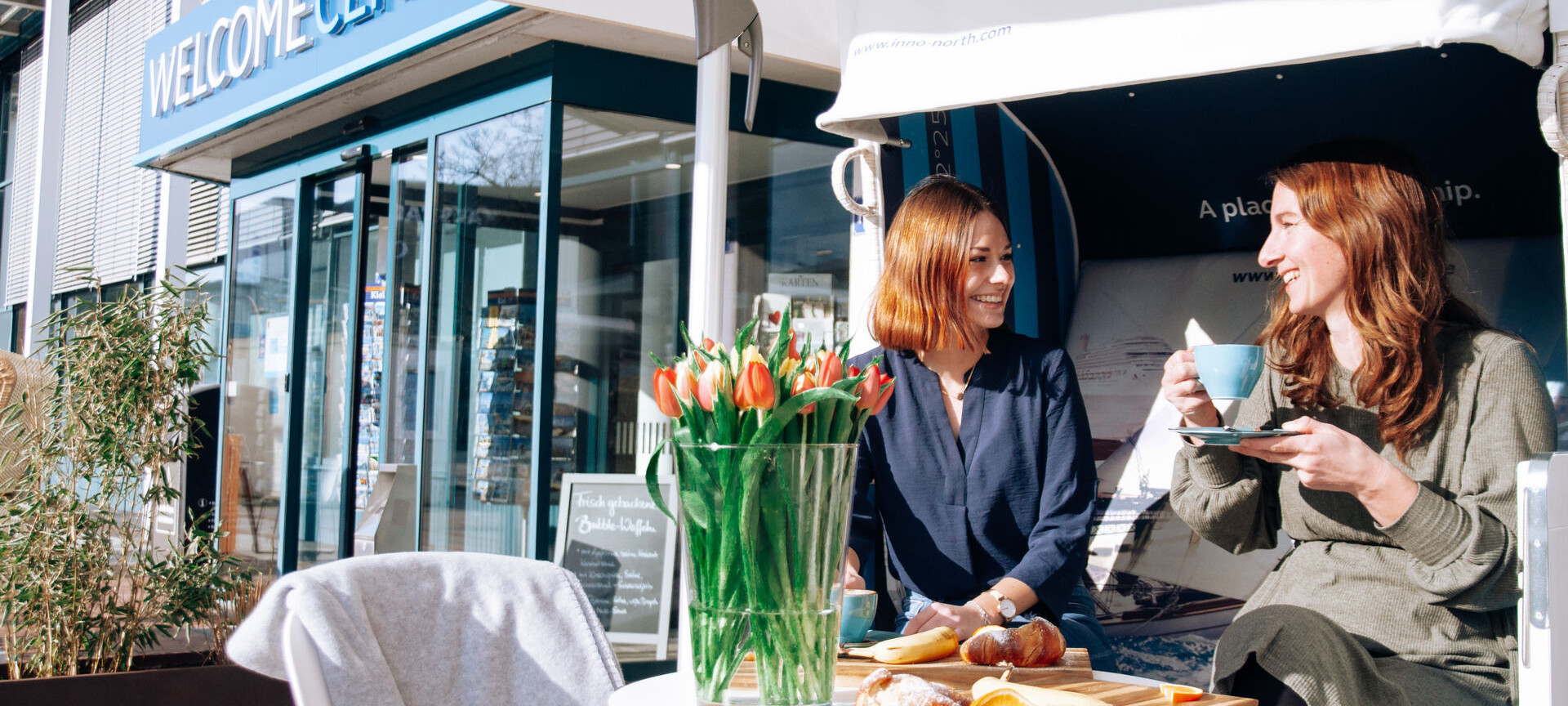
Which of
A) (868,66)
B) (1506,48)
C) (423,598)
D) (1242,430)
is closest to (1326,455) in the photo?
(1242,430)

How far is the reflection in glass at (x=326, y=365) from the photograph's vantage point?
5867 millimetres

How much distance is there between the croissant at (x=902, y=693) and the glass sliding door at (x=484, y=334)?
11.8 ft

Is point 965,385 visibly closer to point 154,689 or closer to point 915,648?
point 915,648

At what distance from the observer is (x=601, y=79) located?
4543mm

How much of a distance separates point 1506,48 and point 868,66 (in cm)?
103

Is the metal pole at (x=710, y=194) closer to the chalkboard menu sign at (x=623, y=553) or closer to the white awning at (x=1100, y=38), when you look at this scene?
the white awning at (x=1100, y=38)

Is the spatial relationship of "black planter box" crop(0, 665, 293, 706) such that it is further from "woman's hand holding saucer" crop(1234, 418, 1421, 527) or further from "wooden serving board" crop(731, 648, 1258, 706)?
"woman's hand holding saucer" crop(1234, 418, 1421, 527)

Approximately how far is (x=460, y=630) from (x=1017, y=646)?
0.77m

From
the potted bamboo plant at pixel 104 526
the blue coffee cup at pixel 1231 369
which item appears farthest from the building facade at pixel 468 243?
the blue coffee cup at pixel 1231 369

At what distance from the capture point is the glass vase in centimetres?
109

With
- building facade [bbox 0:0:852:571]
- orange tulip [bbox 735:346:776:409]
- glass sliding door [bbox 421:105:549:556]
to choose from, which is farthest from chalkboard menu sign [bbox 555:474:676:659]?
orange tulip [bbox 735:346:776:409]

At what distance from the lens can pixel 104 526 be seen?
10.1ft

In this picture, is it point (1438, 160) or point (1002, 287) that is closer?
point (1002, 287)

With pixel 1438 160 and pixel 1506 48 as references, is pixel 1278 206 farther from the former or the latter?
pixel 1438 160
